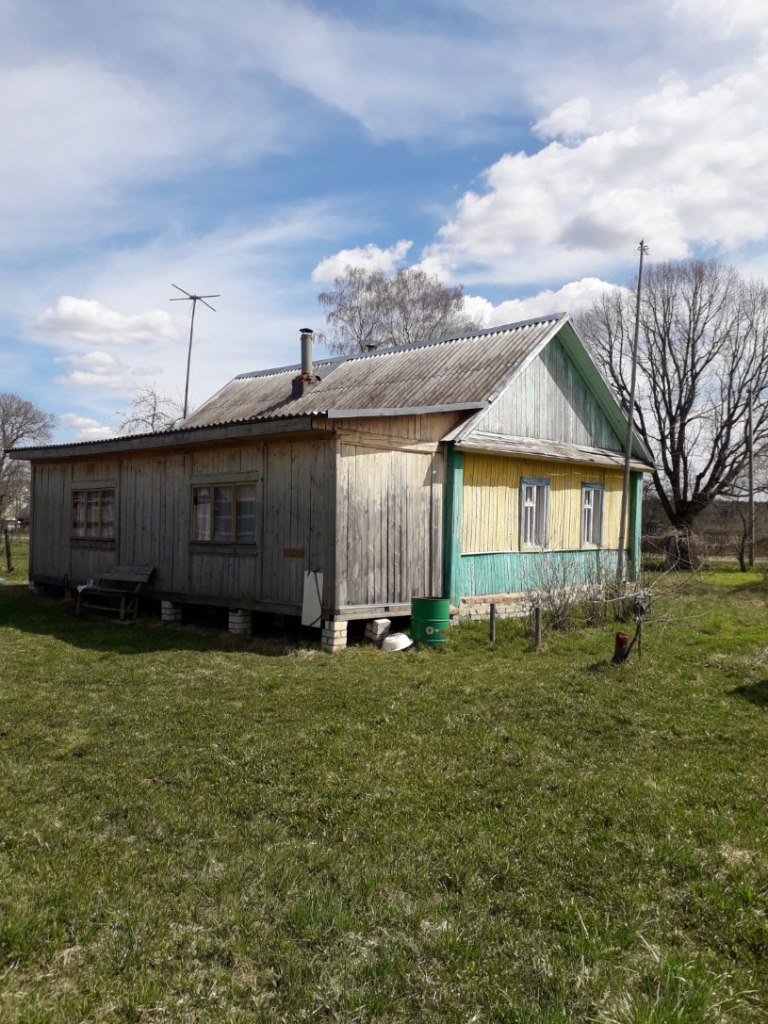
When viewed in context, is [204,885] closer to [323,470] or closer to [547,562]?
[323,470]

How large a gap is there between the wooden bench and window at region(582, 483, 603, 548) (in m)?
8.70

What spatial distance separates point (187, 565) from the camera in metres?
13.0

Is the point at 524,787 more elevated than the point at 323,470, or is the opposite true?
the point at 323,470

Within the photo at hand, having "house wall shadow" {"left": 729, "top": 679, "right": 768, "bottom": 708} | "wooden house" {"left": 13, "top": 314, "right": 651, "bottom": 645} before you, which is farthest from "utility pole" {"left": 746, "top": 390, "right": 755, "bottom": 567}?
"house wall shadow" {"left": 729, "top": 679, "right": 768, "bottom": 708}

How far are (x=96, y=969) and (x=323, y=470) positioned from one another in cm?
778

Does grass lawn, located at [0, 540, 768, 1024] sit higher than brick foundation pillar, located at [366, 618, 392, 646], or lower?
lower

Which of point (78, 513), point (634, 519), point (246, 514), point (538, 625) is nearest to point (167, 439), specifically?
point (246, 514)

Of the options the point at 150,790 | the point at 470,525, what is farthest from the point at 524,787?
the point at 470,525

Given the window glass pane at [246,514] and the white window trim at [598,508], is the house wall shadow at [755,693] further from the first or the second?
the white window trim at [598,508]

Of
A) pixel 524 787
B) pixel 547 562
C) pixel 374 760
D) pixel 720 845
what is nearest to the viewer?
pixel 720 845

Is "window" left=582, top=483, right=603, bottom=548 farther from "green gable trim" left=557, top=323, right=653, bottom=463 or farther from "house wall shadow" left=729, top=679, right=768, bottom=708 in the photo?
"house wall shadow" left=729, top=679, right=768, bottom=708

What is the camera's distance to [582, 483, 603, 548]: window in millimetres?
16141

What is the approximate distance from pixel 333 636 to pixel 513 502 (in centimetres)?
498

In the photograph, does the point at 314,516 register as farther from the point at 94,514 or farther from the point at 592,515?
the point at 592,515
